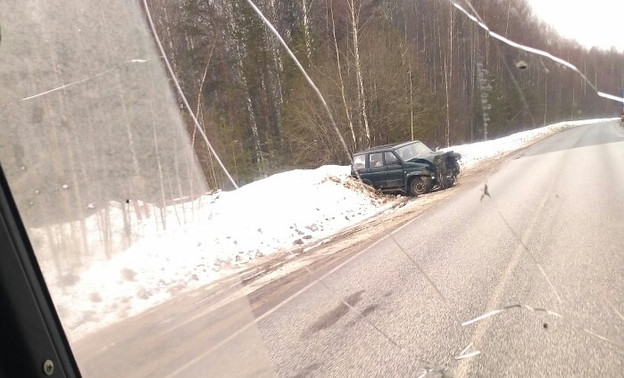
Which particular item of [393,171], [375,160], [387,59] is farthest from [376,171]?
[387,59]

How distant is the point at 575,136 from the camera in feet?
19.4

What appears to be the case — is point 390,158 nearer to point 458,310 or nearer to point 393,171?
point 393,171

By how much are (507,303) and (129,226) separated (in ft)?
9.44

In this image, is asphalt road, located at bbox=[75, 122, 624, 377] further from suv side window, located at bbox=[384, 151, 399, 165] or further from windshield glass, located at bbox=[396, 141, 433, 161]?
windshield glass, located at bbox=[396, 141, 433, 161]

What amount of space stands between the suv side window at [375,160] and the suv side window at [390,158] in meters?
0.20

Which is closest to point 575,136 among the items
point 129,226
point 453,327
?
point 453,327

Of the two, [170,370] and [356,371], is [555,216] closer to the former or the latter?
[356,371]

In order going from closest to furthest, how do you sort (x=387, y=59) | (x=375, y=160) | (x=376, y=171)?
(x=387, y=59), (x=375, y=160), (x=376, y=171)

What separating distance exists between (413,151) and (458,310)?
809cm

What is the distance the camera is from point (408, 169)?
11.2m

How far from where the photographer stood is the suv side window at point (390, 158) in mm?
10961

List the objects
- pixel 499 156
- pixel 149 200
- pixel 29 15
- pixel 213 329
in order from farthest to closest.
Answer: pixel 499 156 → pixel 213 329 → pixel 149 200 → pixel 29 15

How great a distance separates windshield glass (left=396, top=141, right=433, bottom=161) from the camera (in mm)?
11166

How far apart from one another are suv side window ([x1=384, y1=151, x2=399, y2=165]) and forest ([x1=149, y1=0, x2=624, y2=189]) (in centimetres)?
412
